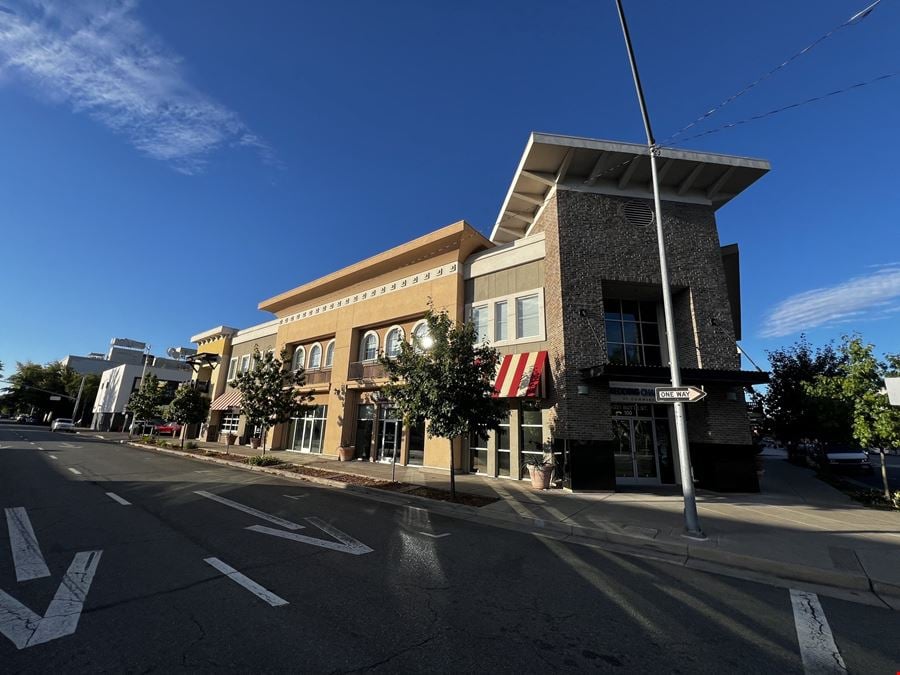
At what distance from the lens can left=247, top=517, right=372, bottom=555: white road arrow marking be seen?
6417 millimetres

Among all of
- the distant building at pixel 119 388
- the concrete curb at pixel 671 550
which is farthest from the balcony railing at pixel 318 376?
the distant building at pixel 119 388

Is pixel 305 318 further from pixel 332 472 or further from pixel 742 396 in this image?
pixel 742 396

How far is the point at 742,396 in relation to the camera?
45.5ft

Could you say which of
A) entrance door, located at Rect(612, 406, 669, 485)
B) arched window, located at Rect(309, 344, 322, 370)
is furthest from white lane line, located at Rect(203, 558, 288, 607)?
arched window, located at Rect(309, 344, 322, 370)

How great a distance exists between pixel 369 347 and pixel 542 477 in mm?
13082

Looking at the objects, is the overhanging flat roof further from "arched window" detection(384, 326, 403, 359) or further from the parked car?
the parked car

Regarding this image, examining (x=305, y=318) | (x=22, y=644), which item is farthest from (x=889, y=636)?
(x=305, y=318)

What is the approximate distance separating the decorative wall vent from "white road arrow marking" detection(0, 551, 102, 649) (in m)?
18.1

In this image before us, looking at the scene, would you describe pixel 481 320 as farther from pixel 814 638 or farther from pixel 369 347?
pixel 814 638

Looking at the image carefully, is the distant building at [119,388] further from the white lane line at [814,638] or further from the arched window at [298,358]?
the white lane line at [814,638]

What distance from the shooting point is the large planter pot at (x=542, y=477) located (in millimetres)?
12664

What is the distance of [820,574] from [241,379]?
73.7 ft

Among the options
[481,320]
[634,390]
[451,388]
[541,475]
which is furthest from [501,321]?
[541,475]

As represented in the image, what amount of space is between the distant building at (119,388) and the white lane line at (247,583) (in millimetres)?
56427
